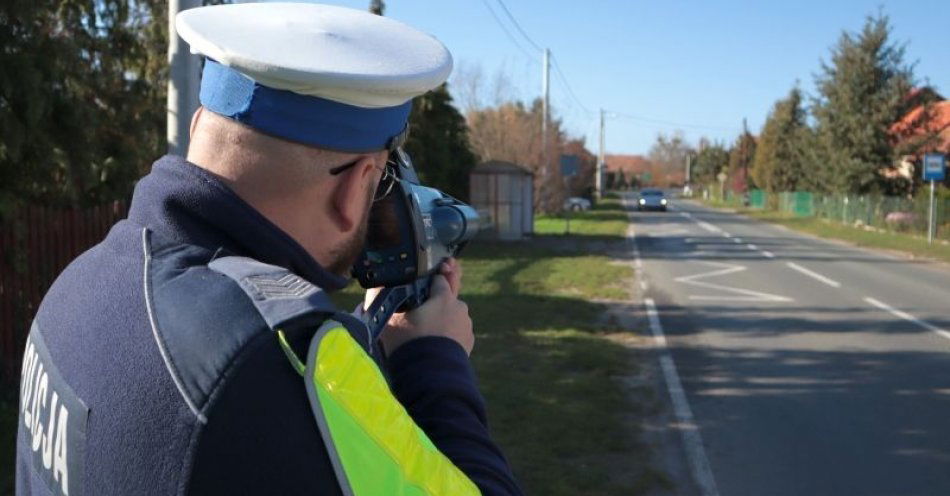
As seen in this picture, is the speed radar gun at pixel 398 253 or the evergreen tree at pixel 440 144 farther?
the evergreen tree at pixel 440 144

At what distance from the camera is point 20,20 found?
5.94 metres

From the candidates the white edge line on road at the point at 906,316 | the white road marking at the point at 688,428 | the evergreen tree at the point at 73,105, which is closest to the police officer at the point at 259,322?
the white road marking at the point at 688,428

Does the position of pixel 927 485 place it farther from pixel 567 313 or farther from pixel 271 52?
pixel 567 313

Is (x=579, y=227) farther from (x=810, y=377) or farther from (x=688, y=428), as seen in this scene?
(x=688, y=428)

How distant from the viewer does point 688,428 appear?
666 centimetres

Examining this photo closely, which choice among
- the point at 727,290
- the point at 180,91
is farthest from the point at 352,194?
the point at 727,290

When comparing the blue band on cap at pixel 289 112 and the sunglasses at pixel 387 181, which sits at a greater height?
the blue band on cap at pixel 289 112

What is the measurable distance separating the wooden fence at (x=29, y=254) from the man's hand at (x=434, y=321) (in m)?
5.77

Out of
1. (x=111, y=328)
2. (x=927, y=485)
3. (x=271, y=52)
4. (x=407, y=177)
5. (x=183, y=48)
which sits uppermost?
(x=183, y=48)

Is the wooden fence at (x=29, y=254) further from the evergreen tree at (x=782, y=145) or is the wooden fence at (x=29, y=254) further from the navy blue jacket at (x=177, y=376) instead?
the evergreen tree at (x=782, y=145)

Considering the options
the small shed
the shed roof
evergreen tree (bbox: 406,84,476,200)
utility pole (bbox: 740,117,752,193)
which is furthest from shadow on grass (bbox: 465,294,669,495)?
utility pole (bbox: 740,117,752,193)

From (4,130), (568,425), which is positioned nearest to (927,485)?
(568,425)

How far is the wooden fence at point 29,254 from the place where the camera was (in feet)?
21.7

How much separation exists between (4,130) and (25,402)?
522 cm
